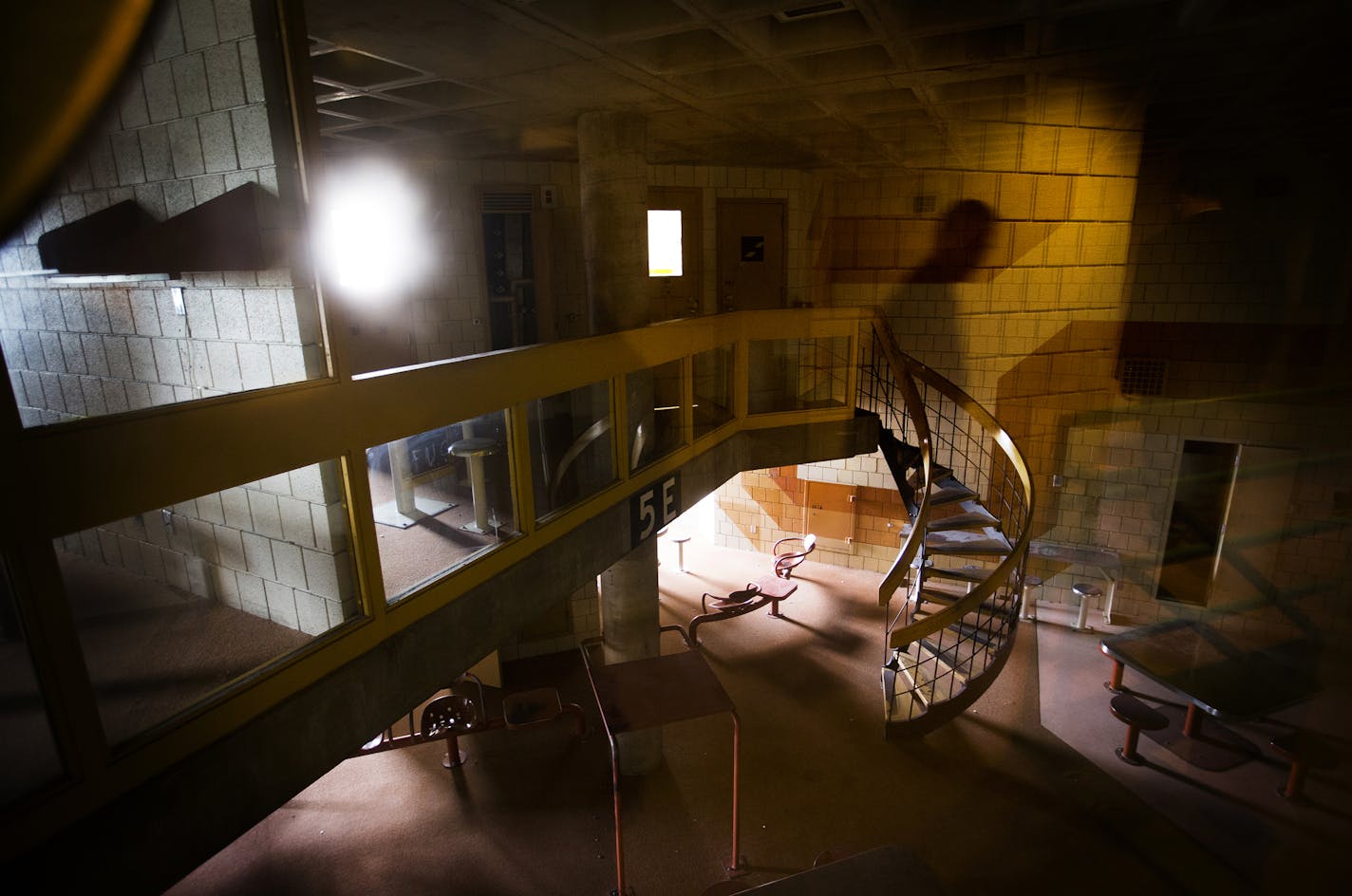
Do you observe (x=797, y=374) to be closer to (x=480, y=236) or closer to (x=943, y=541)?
(x=943, y=541)

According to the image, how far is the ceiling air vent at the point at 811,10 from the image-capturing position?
153 inches

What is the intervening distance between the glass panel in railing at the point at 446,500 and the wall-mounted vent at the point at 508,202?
437 cm

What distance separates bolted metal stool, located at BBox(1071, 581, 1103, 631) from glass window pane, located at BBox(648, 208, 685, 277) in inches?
271

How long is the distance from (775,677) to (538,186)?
668 cm

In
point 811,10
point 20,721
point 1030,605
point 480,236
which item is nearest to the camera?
point 20,721

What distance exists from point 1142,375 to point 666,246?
20.7 ft

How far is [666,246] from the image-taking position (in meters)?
8.86

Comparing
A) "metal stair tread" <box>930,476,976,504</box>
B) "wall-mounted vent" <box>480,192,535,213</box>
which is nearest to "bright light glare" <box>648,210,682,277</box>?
"wall-mounted vent" <box>480,192,535,213</box>

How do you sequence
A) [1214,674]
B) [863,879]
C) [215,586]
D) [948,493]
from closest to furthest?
[863,879] < [215,586] < [948,493] < [1214,674]

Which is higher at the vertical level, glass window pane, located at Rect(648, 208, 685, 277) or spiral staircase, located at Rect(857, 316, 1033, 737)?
glass window pane, located at Rect(648, 208, 685, 277)

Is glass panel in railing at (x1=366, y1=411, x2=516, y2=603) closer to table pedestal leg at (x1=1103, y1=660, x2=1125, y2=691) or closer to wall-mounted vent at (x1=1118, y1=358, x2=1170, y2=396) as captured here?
table pedestal leg at (x1=1103, y1=660, x2=1125, y2=691)

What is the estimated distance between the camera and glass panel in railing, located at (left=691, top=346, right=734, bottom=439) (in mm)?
6844

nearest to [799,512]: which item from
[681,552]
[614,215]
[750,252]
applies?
[681,552]

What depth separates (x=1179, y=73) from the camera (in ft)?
15.4
